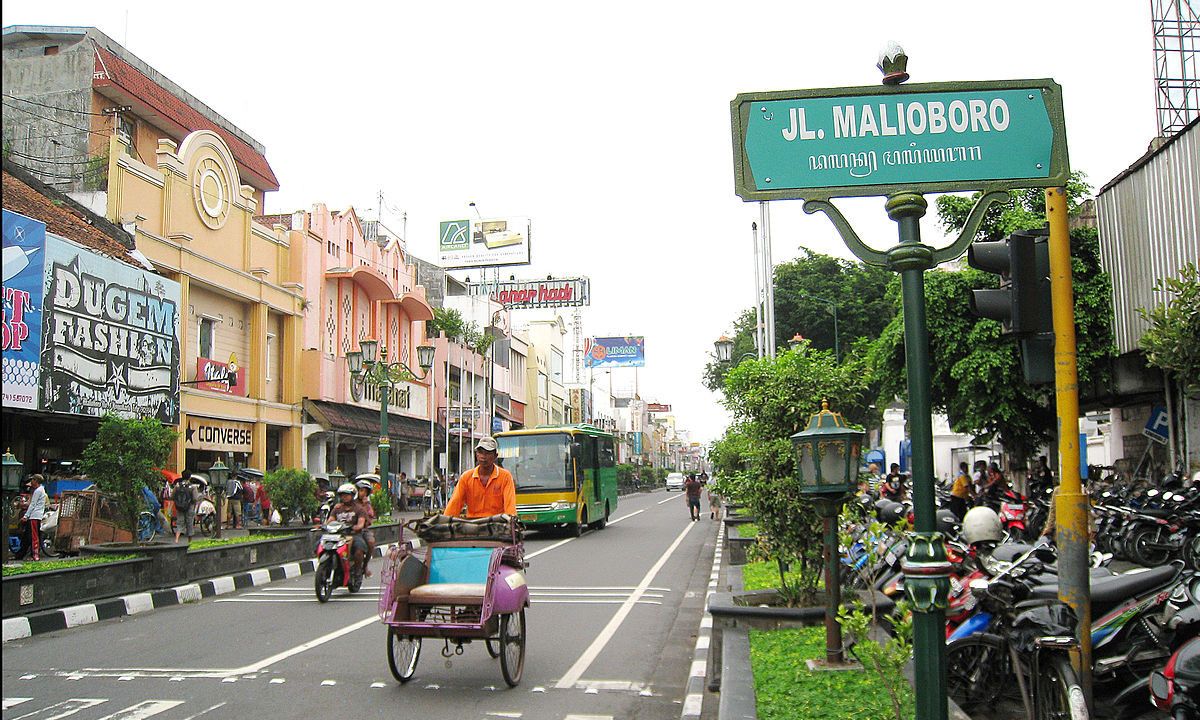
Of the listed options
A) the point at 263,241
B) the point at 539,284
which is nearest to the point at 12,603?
the point at 263,241

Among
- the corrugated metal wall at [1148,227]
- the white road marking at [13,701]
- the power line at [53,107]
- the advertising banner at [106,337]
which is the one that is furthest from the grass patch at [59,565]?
the power line at [53,107]

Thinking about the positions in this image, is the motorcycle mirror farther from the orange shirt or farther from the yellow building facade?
the yellow building facade

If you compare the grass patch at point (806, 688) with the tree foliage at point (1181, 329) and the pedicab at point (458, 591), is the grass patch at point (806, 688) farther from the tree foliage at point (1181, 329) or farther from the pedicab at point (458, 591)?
the tree foliage at point (1181, 329)

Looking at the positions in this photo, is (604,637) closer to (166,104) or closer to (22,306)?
(22,306)

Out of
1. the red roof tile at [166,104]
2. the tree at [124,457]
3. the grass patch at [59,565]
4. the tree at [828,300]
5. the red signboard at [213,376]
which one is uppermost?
the red roof tile at [166,104]

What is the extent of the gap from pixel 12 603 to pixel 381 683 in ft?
17.8

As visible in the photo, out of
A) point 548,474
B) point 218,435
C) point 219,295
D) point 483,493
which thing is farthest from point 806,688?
point 219,295

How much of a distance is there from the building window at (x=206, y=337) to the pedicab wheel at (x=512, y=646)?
22330mm

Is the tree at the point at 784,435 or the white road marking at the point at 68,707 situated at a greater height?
the tree at the point at 784,435

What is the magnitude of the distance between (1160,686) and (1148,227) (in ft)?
39.7

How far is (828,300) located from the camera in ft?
127

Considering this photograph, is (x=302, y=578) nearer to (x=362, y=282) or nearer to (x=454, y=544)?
(x=454, y=544)

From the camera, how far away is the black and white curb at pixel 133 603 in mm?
10414

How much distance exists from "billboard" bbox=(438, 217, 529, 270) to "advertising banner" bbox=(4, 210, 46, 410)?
44.7 metres
